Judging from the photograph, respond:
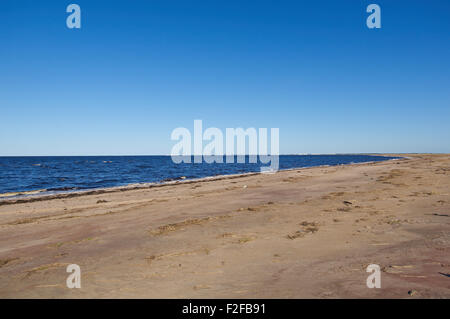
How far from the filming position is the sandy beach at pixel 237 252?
448 centimetres

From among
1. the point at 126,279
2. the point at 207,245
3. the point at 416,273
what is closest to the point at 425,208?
the point at 416,273

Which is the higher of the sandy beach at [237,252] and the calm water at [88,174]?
the sandy beach at [237,252]

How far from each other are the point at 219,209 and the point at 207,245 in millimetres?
4634

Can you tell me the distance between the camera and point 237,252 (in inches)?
247

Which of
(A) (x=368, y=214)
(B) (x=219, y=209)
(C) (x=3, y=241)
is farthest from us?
(B) (x=219, y=209)

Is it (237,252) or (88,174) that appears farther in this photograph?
(88,174)

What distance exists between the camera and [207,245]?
6.78m

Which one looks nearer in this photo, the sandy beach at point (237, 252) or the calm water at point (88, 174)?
the sandy beach at point (237, 252)

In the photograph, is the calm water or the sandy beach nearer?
the sandy beach

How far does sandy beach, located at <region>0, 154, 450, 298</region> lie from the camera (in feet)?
14.7

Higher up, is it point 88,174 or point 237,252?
point 237,252

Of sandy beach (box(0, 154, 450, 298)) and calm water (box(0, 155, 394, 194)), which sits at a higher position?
sandy beach (box(0, 154, 450, 298))
